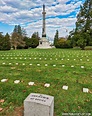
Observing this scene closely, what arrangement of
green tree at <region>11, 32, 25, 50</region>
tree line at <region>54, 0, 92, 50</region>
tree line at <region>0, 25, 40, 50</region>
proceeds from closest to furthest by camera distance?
tree line at <region>54, 0, 92, 50</region>, tree line at <region>0, 25, 40, 50</region>, green tree at <region>11, 32, 25, 50</region>

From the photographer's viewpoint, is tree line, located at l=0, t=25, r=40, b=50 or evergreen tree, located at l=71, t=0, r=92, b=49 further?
A: tree line, located at l=0, t=25, r=40, b=50

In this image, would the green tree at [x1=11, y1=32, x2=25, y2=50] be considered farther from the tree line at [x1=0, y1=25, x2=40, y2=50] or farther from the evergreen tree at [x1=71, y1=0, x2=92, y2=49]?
the evergreen tree at [x1=71, y1=0, x2=92, y2=49]

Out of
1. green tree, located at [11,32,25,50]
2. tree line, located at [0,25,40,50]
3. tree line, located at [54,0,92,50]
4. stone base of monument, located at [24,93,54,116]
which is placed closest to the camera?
stone base of monument, located at [24,93,54,116]

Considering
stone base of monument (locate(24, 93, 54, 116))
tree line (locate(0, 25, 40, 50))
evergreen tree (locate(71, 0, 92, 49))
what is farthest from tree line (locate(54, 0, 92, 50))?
stone base of monument (locate(24, 93, 54, 116))

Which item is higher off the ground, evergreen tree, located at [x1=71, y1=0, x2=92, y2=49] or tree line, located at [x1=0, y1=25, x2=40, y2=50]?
evergreen tree, located at [x1=71, y1=0, x2=92, y2=49]

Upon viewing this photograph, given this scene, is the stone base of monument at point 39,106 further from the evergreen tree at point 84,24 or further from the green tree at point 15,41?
A: the green tree at point 15,41

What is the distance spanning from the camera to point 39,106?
6.90ft

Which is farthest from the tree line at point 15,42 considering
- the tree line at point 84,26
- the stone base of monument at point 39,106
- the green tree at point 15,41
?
the stone base of monument at point 39,106

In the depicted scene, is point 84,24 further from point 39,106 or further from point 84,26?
point 39,106

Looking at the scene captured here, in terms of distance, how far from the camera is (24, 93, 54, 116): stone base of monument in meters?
2.08

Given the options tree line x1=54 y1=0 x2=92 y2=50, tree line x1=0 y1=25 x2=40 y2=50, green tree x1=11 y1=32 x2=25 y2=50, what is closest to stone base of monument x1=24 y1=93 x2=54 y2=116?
tree line x1=54 y1=0 x2=92 y2=50

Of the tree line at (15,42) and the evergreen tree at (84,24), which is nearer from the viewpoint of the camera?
the evergreen tree at (84,24)

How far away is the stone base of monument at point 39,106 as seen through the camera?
6.81 feet

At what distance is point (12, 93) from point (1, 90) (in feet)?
1.21
